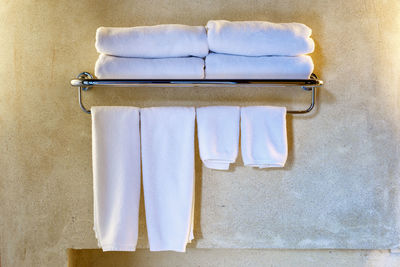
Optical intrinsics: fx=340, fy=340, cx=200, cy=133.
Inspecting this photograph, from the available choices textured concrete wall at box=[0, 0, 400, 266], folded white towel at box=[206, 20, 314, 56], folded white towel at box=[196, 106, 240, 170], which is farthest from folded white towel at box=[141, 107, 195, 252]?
folded white towel at box=[206, 20, 314, 56]

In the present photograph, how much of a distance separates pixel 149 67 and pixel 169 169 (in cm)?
38

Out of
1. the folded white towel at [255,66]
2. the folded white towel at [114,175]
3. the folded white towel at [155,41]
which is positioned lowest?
the folded white towel at [114,175]

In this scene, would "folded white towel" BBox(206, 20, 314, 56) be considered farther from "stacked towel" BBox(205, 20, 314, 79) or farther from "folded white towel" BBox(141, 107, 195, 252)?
"folded white towel" BBox(141, 107, 195, 252)

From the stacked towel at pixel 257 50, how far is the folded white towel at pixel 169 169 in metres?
0.22

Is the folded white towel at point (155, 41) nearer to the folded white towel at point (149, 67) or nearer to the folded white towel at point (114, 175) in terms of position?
the folded white towel at point (149, 67)

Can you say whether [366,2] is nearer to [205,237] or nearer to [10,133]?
[205,237]

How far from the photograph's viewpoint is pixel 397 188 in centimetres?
139

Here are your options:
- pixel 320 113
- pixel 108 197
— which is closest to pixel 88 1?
pixel 108 197

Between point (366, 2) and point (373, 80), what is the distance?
0.31m

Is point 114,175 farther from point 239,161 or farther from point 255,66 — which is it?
point 255,66

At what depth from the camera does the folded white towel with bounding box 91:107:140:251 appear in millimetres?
1235

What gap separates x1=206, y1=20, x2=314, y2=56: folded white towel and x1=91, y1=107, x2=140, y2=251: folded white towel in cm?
40

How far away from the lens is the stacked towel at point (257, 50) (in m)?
1.18

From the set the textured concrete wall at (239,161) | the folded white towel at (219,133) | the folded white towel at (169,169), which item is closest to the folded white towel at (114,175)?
the folded white towel at (169,169)
